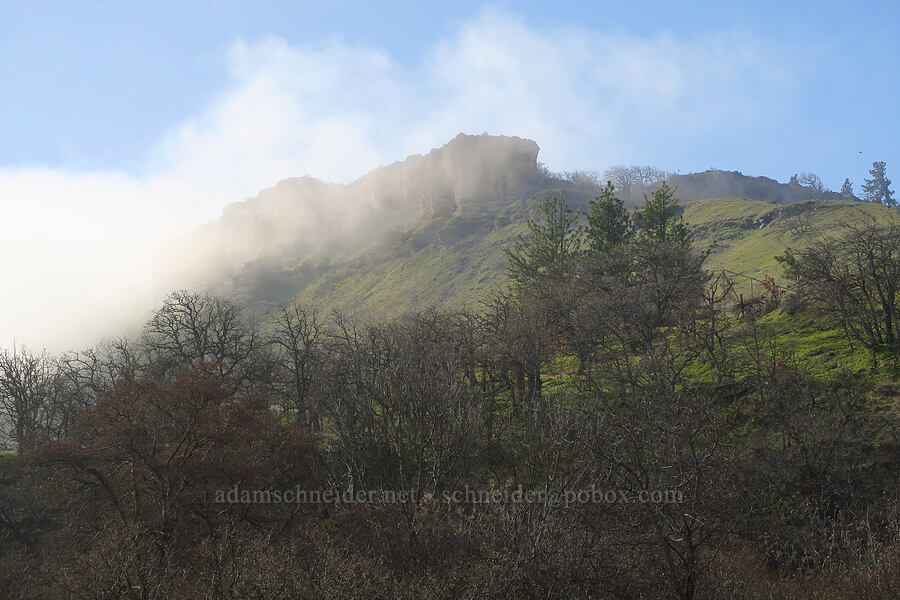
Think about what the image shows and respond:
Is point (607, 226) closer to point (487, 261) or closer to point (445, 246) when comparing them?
point (487, 261)

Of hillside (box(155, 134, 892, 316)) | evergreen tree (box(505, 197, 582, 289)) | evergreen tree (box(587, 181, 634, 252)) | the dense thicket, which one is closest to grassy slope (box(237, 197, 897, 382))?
hillside (box(155, 134, 892, 316))

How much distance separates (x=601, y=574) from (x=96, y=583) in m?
12.8

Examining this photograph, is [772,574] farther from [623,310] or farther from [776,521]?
[623,310]

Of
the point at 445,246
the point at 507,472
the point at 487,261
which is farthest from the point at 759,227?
the point at 507,472

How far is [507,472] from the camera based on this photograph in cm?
2311

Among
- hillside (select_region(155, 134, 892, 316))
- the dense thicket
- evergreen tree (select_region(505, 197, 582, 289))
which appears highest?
hillside (select_region(155, 134, 892, 316))

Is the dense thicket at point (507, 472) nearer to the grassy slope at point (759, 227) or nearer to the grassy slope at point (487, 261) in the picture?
the grassy slope at point (487, 261)

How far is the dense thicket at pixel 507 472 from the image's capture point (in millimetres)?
A: 13273

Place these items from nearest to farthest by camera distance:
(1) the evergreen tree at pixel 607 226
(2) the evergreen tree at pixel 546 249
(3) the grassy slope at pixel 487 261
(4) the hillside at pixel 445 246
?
1. (3) the grassy slope at pixel 487 261
2. (2) the evergreen tree at pixel 546 249
3. (1) the evergreen tree at pixel 607 226
4. (4) the hillside at pixel 445 246

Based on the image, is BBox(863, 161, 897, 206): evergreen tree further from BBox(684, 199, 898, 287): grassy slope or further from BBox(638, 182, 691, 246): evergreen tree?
BBox(638, 182, 691, 246): evergreen tree

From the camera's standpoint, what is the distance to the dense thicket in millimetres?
13273

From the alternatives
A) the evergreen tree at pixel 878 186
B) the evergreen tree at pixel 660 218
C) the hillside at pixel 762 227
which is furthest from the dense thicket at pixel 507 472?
→ the evergreen tree at pixel 878 186

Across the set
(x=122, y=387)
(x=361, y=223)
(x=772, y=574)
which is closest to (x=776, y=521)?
(x=772, y=574)

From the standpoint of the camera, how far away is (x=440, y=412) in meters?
18.7
